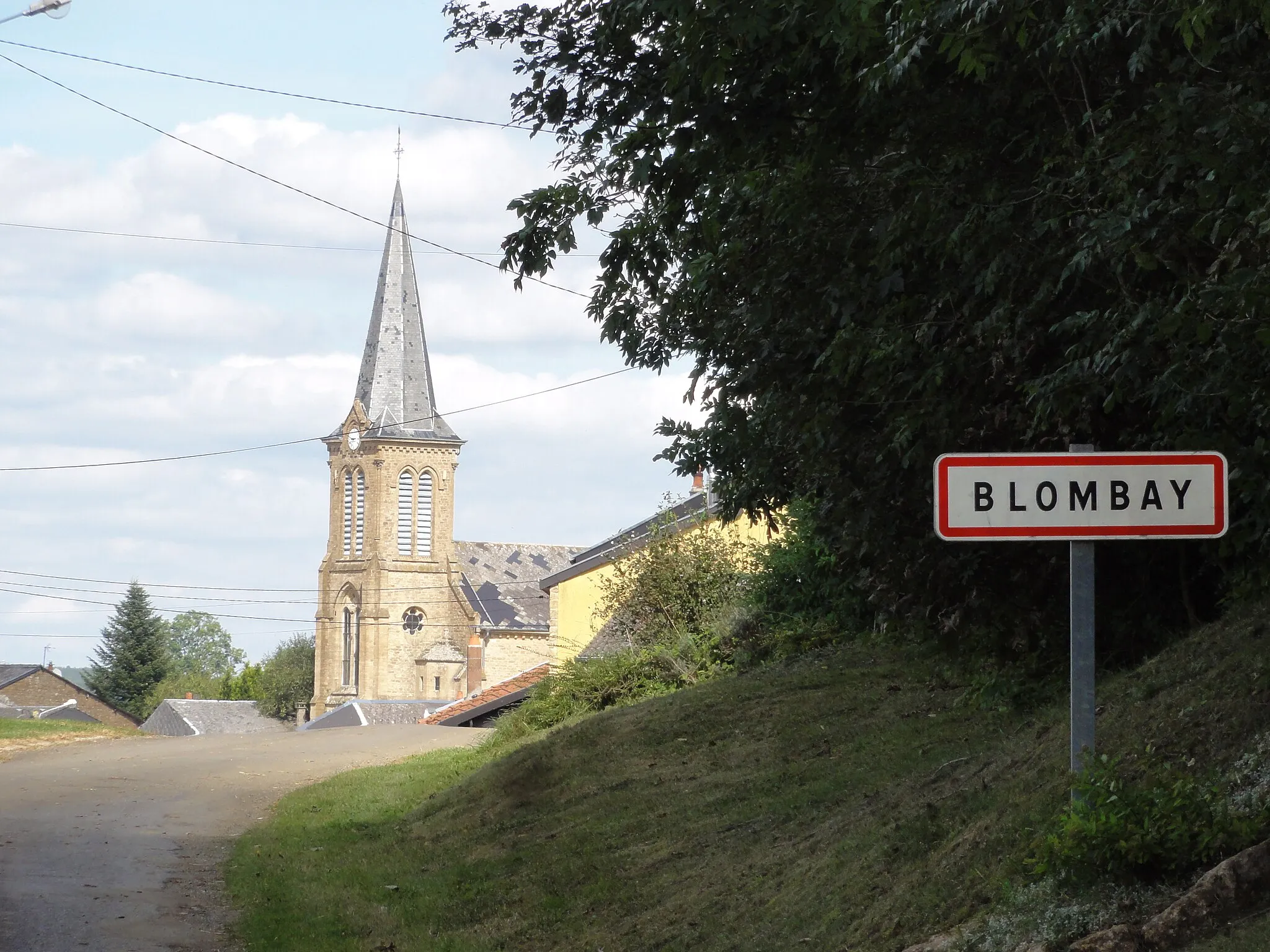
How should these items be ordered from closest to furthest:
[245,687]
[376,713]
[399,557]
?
1. [376,713]
2. [399,557]
3. [245,687]

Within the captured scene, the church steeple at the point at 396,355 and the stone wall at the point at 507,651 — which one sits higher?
the church steeple at the point at 396,355

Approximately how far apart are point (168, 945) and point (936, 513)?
6.35 m

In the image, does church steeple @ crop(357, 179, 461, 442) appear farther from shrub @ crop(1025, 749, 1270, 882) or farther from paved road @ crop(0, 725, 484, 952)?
shrub @ crop(1025, 749, 1270, 882)

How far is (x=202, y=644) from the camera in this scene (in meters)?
167

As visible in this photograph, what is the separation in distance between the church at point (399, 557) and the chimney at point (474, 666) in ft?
36.3

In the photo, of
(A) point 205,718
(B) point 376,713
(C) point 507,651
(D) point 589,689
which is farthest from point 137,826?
(C) point 507,651

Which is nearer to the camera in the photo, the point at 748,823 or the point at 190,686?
the point at 748,823

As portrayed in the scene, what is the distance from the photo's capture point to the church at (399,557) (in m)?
99.9

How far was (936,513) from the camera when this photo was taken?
16.1 ft

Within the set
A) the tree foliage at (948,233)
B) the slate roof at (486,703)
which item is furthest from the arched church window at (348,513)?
the tree foliage at (948,233)

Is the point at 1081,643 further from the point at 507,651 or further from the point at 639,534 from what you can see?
the point at 507,651

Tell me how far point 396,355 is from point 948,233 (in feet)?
309

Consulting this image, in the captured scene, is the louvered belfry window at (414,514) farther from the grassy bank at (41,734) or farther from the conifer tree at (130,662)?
the grassy bank at (41,734)

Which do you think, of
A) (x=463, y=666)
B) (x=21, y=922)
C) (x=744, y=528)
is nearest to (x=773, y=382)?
(x=21, y=922)
